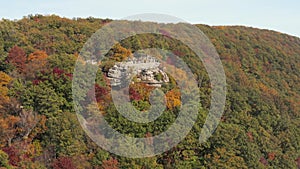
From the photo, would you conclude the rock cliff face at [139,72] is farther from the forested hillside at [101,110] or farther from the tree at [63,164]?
the tree at [63,164]

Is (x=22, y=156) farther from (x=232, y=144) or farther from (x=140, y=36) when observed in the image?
(x=140, y=36)

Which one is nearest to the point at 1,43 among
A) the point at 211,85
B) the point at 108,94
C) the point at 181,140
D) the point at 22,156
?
the point at 108,94

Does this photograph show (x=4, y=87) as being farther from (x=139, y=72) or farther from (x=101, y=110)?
(x=139, y=72)

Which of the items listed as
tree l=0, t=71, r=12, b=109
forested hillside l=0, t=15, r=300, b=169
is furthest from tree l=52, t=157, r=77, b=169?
tree l=0, t=71, r=12, b=109

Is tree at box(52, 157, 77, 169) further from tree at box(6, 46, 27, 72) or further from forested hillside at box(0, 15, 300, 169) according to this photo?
tree at box(6, 46, 27, 72)

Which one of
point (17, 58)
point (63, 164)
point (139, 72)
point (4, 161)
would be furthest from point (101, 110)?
point (4, 161)

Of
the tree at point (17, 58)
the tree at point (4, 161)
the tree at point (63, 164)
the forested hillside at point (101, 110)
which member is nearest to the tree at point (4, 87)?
the forested hillside at point (101, 110)
